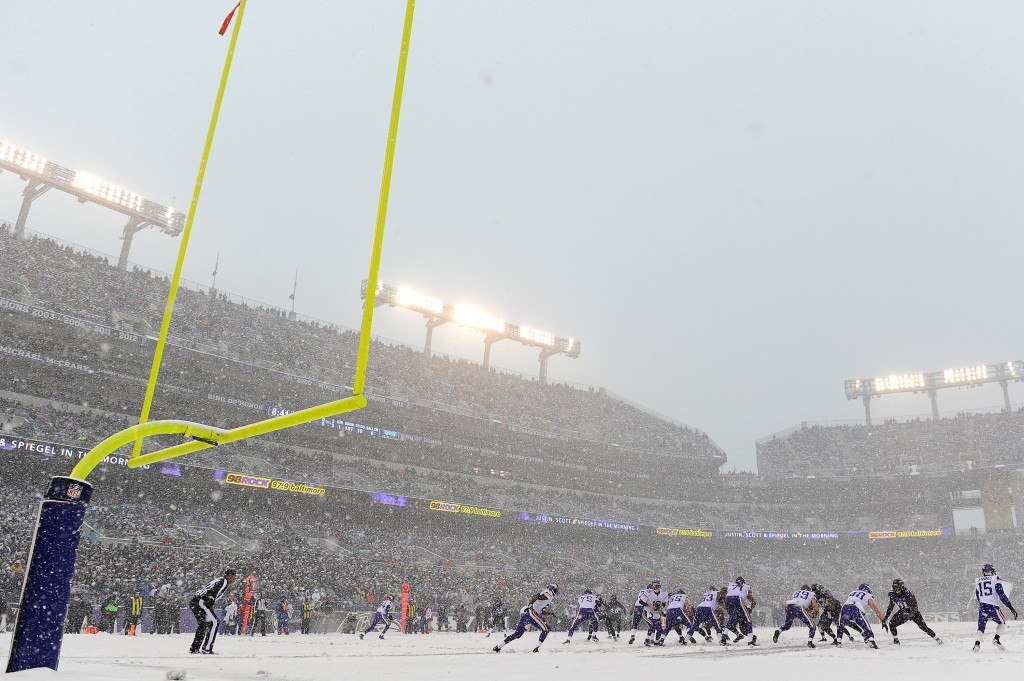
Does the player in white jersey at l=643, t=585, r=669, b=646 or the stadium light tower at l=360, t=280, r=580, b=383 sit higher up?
the stadium light tower at l=360, t=280, r=580, b=383

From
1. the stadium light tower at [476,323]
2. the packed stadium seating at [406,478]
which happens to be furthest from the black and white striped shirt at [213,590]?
the stadium light tower at [476,323]

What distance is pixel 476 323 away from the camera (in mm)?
60219

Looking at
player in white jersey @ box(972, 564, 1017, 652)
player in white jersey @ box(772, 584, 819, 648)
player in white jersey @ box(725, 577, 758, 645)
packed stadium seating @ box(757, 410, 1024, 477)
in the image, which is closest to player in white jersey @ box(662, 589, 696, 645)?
player in white jersey @ box(725, 577, 758, 645)

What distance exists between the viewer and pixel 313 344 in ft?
158

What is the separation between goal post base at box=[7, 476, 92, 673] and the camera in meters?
7.13

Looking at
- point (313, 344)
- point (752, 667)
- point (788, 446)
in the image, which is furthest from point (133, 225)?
point (788, 446)

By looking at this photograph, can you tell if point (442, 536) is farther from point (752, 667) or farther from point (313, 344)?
point (752, 667)

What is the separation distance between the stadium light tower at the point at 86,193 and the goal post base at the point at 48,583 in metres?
40.7

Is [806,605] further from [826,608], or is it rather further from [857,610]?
[857,610]

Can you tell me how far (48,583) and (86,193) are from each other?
46.3 metres

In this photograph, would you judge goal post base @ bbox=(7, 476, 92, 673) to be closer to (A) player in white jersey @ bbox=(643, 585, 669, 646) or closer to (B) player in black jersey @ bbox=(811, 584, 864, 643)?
(A) player in white jersey @ bbox=(643, 585, 669, 646)

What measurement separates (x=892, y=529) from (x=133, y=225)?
2473 inches

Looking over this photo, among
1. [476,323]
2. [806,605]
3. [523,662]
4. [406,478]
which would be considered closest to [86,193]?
[406,478]

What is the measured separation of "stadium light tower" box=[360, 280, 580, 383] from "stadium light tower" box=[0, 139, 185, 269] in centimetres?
1614
